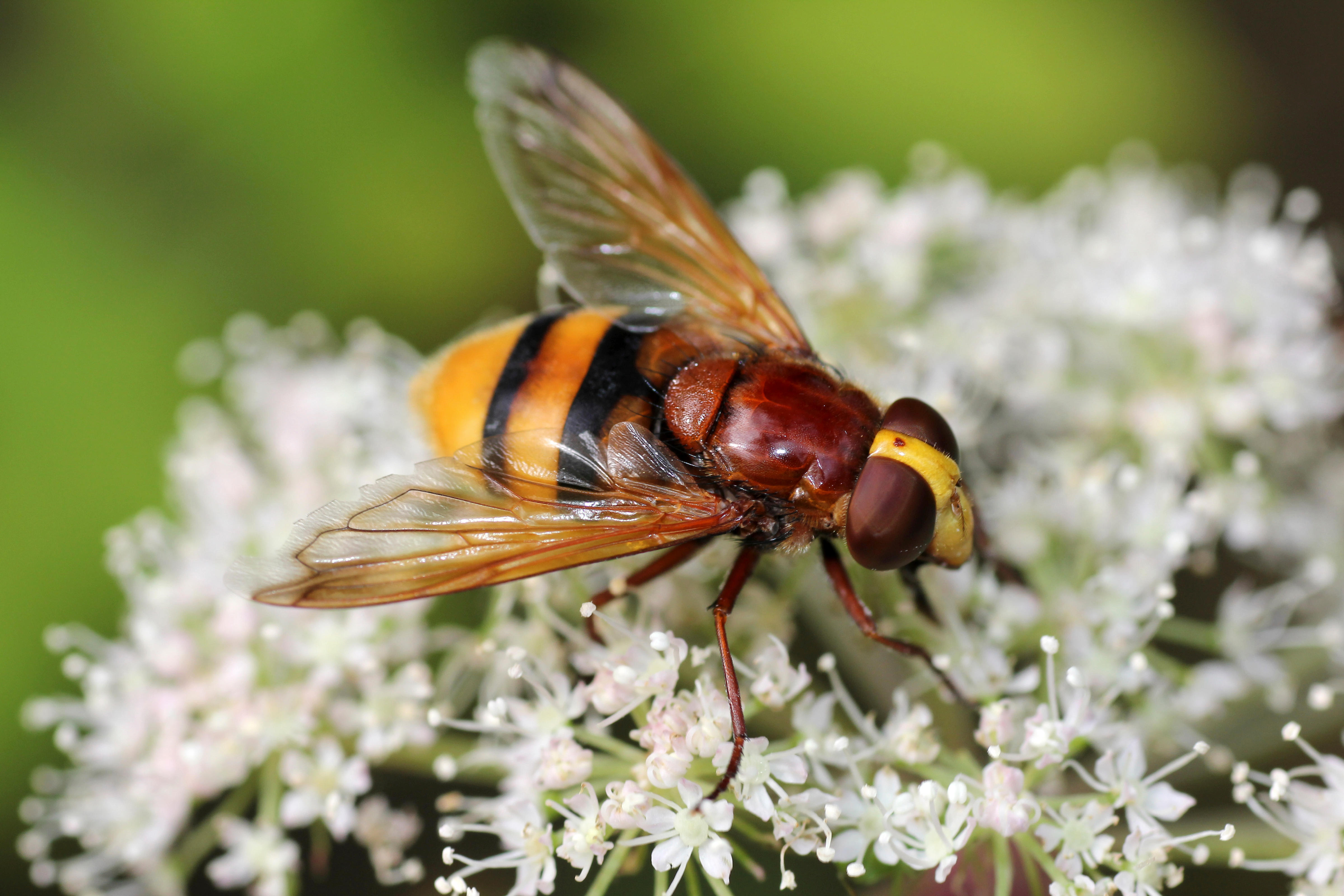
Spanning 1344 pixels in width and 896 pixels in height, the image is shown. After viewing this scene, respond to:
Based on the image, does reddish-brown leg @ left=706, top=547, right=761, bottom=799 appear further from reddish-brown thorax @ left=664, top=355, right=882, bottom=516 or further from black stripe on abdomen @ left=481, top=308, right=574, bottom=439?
black stripe on abdomen @ left=481, top=308, right=574, bottom=439

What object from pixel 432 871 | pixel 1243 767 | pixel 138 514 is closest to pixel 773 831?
pixel 1243 767

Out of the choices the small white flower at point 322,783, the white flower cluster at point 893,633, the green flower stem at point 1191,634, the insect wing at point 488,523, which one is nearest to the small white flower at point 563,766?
the white flower cluster at point 893,633

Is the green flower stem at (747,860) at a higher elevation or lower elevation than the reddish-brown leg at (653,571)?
lower

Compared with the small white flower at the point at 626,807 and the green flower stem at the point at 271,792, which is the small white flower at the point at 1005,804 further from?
the green flower stem at the point at 271,792

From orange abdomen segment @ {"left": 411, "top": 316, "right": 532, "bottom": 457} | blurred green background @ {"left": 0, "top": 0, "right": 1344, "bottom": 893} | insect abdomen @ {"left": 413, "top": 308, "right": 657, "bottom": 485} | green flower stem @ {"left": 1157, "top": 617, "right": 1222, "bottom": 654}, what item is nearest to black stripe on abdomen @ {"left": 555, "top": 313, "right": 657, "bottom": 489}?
insect abdomen @ {"left": 413, "top": 308, "right": 657, "bottom": 485}

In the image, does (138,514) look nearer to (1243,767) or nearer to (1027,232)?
(1027,232)
